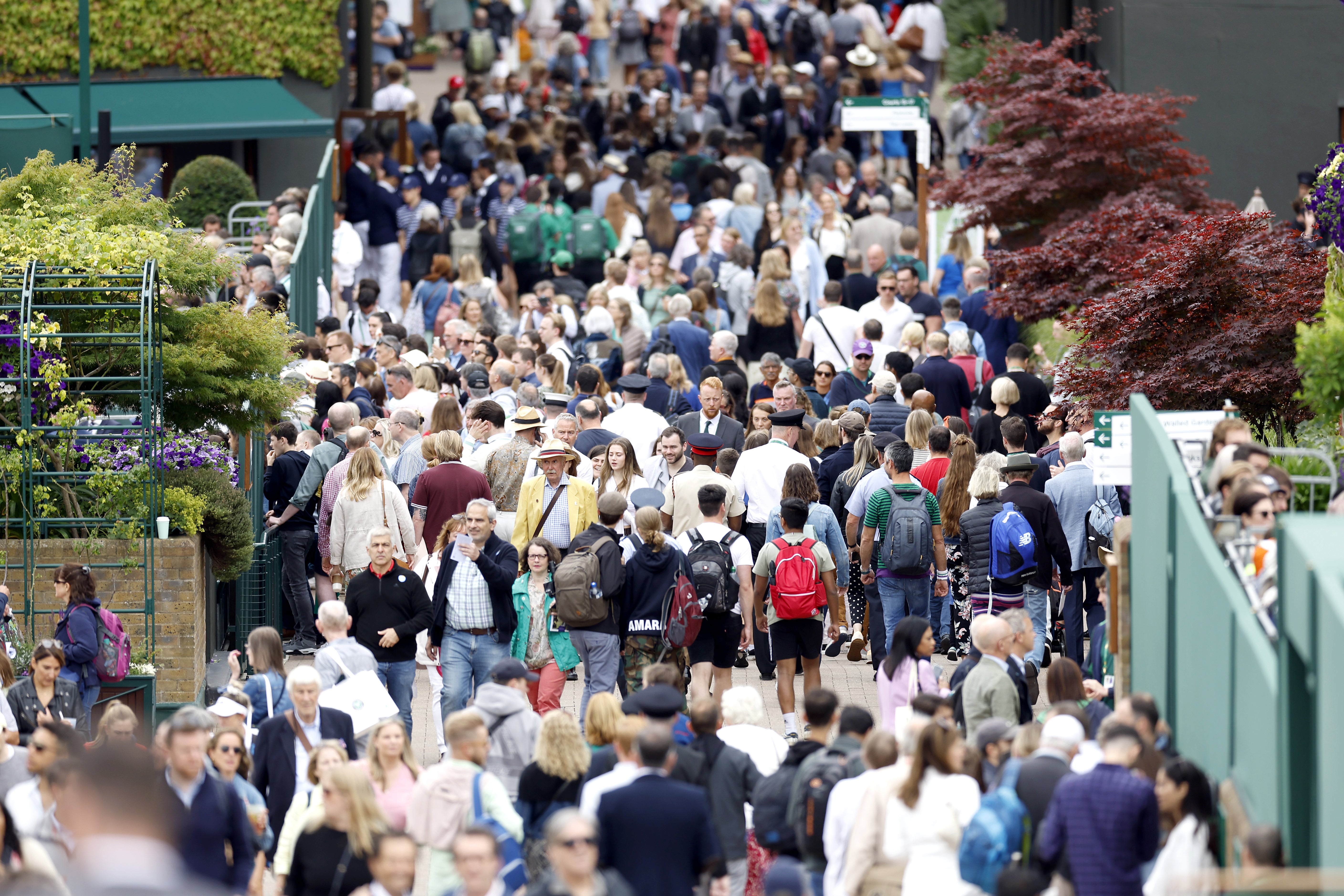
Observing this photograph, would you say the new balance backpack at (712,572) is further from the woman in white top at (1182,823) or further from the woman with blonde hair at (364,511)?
the woman in white top at (1182,823)

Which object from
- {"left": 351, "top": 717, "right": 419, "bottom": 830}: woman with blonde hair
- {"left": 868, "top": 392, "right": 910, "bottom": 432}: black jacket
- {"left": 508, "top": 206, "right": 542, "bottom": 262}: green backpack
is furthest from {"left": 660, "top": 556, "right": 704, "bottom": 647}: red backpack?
{"left": 508, "top": 206, "right": 542, "bottom": 262}: green backpack

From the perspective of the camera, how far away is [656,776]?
7.92 meters

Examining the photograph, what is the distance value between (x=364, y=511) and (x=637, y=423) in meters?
2.78

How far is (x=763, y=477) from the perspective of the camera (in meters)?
14.1

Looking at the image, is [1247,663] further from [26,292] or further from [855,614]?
[26,292]

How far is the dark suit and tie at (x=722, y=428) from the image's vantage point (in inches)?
598

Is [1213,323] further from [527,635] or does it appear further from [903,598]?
[527,635]

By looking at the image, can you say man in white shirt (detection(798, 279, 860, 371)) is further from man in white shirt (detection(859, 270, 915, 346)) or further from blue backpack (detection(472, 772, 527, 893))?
blue backpack (detection(472, 772, 527, 893))

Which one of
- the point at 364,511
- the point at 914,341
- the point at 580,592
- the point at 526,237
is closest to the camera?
the point at 580,592

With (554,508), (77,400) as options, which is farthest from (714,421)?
(77,400)

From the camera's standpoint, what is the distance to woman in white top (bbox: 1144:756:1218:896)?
299 inches

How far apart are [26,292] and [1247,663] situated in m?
9.07

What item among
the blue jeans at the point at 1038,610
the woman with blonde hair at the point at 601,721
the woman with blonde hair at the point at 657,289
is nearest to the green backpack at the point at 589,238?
the woman with blonde hair at the point at 657,289

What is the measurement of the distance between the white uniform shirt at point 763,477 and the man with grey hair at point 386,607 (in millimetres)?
3123
